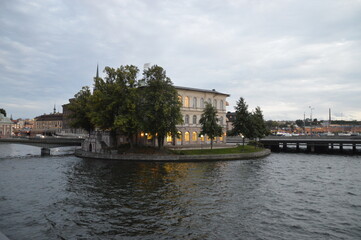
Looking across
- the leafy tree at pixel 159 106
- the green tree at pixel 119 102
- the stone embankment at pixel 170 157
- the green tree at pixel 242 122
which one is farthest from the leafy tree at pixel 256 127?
the green tree at pixel 119 102

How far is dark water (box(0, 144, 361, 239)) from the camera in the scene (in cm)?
1602

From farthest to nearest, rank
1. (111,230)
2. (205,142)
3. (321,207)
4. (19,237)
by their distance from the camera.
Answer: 1. (205,142)
2. (321,207)
3. (111,230)
4. (19,237)

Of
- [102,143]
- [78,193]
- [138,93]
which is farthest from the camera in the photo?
[102,143]

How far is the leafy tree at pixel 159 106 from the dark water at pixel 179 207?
19375mm

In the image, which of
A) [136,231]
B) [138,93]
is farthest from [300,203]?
[138,93]

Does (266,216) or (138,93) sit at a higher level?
(138,93)

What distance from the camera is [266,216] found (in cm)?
1905

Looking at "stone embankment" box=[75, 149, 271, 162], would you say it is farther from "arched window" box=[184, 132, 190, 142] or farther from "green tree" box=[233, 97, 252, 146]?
"arched window" box=[184, 132, 190, 142]

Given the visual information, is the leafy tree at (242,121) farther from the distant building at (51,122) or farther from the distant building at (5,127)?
the distant building at (5,127)

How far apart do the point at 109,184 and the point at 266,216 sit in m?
19.0

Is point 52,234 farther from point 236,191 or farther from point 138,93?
point 138,93

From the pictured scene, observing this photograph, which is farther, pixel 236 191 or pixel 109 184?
pixel 109 184

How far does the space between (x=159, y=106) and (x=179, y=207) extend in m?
33.1

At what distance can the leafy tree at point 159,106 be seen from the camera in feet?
A: 171
